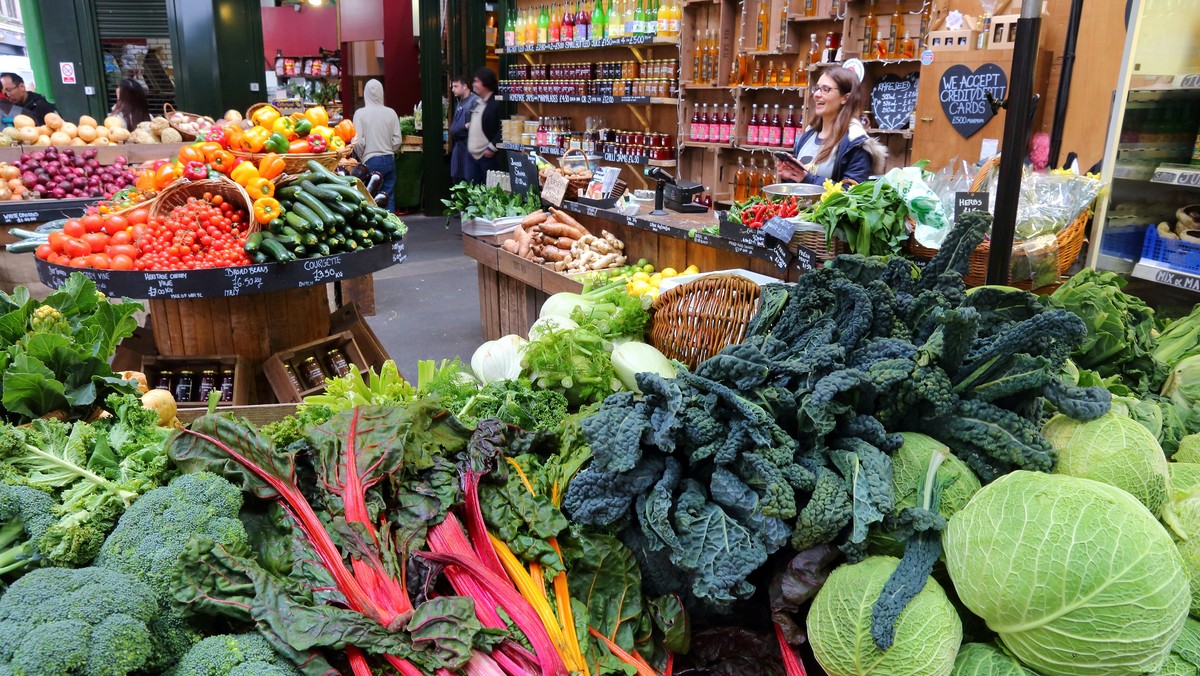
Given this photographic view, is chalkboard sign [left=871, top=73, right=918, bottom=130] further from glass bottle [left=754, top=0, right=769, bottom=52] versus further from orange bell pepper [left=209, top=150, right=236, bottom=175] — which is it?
orange bell pepper [left=209, top=150, right=236, bottom=175]

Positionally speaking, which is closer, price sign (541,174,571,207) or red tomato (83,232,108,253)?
red tomato (83,232,108,253)

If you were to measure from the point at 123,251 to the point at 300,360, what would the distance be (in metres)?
0.96

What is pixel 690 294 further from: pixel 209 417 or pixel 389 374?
pixel 209 417

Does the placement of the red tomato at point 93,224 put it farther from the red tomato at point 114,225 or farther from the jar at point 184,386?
the jar at point 184,386

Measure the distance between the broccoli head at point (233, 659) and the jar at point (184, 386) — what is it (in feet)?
8.32

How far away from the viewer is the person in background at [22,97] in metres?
8.06

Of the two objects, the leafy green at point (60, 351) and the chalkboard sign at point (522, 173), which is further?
the chalkboard sign at point (522, 173)

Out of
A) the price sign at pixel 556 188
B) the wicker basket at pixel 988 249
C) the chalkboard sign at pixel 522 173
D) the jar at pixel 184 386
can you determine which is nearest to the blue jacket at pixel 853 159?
the wicker basket at pixel 988 249

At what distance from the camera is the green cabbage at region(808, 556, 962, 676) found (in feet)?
4.18

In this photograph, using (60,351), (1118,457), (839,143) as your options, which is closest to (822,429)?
(1118,457)

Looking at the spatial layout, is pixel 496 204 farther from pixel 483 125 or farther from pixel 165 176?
pixel 483 125

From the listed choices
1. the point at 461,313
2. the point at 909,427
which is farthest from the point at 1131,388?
the point at 461,313

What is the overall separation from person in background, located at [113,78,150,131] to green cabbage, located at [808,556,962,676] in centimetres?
860

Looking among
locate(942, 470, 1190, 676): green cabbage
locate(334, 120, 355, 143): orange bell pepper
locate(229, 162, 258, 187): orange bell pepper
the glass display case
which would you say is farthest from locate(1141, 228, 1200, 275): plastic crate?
locate(229, 162, 258, 187): orange bell pepper
